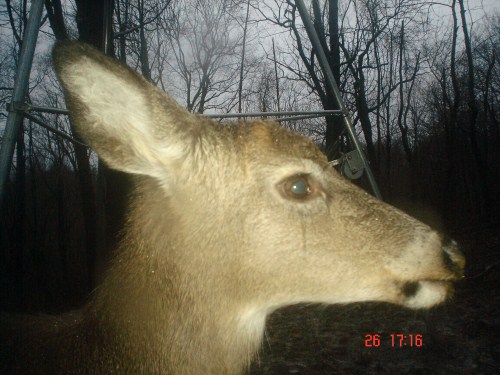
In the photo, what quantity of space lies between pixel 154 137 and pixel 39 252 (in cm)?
1736

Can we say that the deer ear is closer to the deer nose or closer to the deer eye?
the deer eye

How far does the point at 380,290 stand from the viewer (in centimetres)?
252

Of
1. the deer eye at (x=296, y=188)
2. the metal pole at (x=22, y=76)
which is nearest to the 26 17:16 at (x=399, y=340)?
the deer eye at (x=296, y=188)

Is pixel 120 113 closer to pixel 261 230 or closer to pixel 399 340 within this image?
pixel 261 230

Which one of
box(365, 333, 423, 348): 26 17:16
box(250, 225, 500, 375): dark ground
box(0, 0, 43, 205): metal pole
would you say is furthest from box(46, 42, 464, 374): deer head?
box(365, 333, 423, 348): 26 17:16

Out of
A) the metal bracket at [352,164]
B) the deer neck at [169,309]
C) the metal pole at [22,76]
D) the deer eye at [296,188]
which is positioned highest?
the metal pole at [22,76]

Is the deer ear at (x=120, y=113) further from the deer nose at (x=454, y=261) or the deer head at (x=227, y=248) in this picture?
the deer nose at (x=454, y=261)

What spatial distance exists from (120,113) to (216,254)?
1113mm

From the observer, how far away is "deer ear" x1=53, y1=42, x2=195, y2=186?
2068mm

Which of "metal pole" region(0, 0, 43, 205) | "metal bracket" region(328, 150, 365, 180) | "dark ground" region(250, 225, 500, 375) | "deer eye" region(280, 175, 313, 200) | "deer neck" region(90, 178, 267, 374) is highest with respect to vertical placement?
"metal pole" region(0, 0, 43, 205)

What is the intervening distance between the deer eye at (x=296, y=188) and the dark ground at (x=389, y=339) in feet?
11.1

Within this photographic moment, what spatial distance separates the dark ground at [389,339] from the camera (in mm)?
6191

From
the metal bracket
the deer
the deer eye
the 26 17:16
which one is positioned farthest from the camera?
the 26 17:16

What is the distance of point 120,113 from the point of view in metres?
2.28
